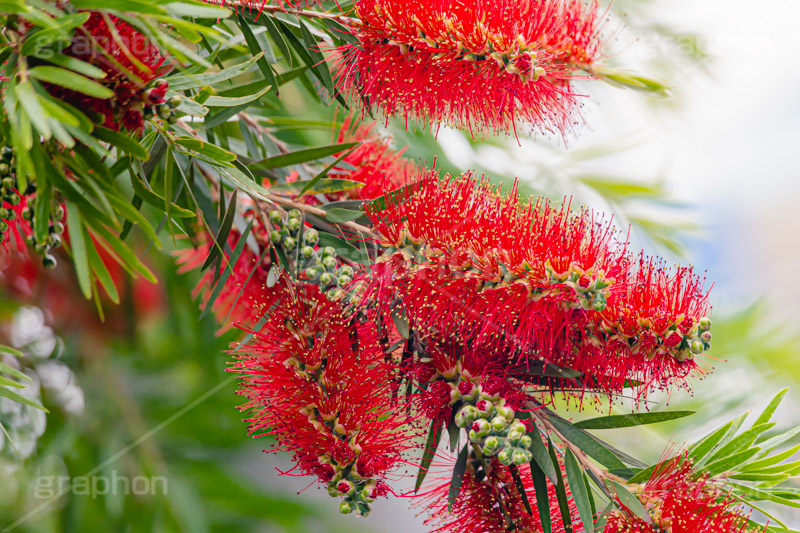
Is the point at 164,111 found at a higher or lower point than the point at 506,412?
higher

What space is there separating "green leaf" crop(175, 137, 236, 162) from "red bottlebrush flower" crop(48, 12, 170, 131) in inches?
0.9

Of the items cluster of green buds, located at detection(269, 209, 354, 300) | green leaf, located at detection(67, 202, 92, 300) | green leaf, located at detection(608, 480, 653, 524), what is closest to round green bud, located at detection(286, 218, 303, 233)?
cluster of green buds, located at detection(269, 209, 354, 300)

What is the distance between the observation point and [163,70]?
0.31 metres

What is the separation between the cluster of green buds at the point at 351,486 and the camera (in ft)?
1.08

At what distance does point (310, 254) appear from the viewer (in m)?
0.33

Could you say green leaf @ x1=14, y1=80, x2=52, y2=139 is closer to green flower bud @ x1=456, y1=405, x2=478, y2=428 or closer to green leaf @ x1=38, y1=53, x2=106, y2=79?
green leaf @ x1=38, y1=53, x2=106, y2=79

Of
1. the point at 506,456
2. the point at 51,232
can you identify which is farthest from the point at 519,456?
the point at 51,232

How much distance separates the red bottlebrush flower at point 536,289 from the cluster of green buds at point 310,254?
0.01 meters

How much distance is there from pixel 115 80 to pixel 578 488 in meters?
0.29

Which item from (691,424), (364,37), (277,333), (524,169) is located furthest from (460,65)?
(691,424)

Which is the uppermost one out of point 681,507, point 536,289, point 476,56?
point 476,56

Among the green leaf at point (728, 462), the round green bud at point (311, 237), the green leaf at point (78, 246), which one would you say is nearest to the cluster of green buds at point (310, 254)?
the round green bud at point (311, 237)

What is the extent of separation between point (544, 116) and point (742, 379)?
2.66ft

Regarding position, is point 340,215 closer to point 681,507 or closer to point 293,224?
point 293,224
